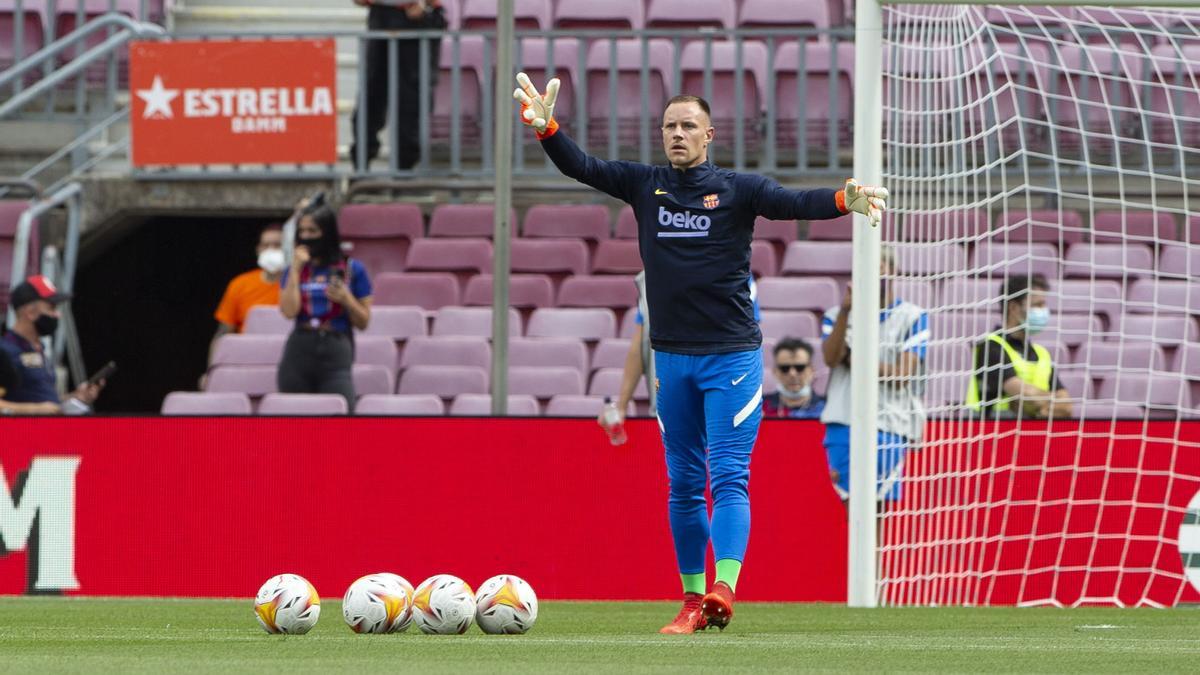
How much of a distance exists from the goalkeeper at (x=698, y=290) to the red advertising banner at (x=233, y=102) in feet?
21.6

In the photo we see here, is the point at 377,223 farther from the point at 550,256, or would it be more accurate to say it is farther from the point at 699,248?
the point at 699,248

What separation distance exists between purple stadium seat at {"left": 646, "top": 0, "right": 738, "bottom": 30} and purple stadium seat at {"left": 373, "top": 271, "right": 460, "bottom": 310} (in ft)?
10.8

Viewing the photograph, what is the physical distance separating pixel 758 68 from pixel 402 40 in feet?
8.55

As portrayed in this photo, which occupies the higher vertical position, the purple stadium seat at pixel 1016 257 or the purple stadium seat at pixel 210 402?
the purple stadium seat at pixel 1016 257

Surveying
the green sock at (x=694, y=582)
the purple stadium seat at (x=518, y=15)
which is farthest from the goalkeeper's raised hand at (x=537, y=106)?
the purple stadium seat at (x=518, y=15)

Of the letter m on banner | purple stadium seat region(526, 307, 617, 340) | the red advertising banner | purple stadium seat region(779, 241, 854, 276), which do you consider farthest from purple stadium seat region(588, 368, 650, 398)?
the letter m on banner

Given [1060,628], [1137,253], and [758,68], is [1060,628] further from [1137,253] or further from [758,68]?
[758,68]

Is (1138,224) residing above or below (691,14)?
below

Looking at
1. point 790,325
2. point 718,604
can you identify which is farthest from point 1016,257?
point 718,604

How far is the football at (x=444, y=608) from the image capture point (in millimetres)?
6879

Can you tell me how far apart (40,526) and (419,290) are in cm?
392

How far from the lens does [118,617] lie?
8.39 metres

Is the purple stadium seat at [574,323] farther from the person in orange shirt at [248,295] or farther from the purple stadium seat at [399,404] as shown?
the person in orange shirt at [248,295]

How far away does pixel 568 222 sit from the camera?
1423cm
